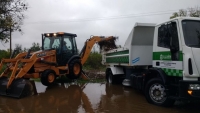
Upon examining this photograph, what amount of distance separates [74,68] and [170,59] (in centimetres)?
627

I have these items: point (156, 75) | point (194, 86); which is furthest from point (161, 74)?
point (194, 86)

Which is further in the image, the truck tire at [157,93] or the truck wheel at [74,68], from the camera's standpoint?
the truck wheel at [74,68]

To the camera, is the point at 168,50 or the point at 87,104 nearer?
the point at 168,50

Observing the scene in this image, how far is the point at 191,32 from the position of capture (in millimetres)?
6152

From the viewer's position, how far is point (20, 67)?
9539 mm

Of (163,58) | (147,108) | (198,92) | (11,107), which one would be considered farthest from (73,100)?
(198,92)

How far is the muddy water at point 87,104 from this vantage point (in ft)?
21.4

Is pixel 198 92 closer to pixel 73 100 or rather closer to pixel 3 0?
pixel 73 100

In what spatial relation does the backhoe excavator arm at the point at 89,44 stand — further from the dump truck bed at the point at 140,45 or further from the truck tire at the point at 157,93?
the truck tire at the point at 157,93

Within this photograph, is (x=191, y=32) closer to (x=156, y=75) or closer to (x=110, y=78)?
(x=156, y=75)

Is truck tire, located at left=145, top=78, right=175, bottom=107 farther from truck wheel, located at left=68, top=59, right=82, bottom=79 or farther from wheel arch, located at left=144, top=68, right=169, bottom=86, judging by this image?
truck wheel, located at left=68, top=59, right=82, bottom=79

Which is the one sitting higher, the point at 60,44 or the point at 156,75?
the point at 60,44

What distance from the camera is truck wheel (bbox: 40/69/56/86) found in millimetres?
9914

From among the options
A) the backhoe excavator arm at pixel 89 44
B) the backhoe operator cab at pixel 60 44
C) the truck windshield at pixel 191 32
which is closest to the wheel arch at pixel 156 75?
the truck windshield at pixel 191 32
